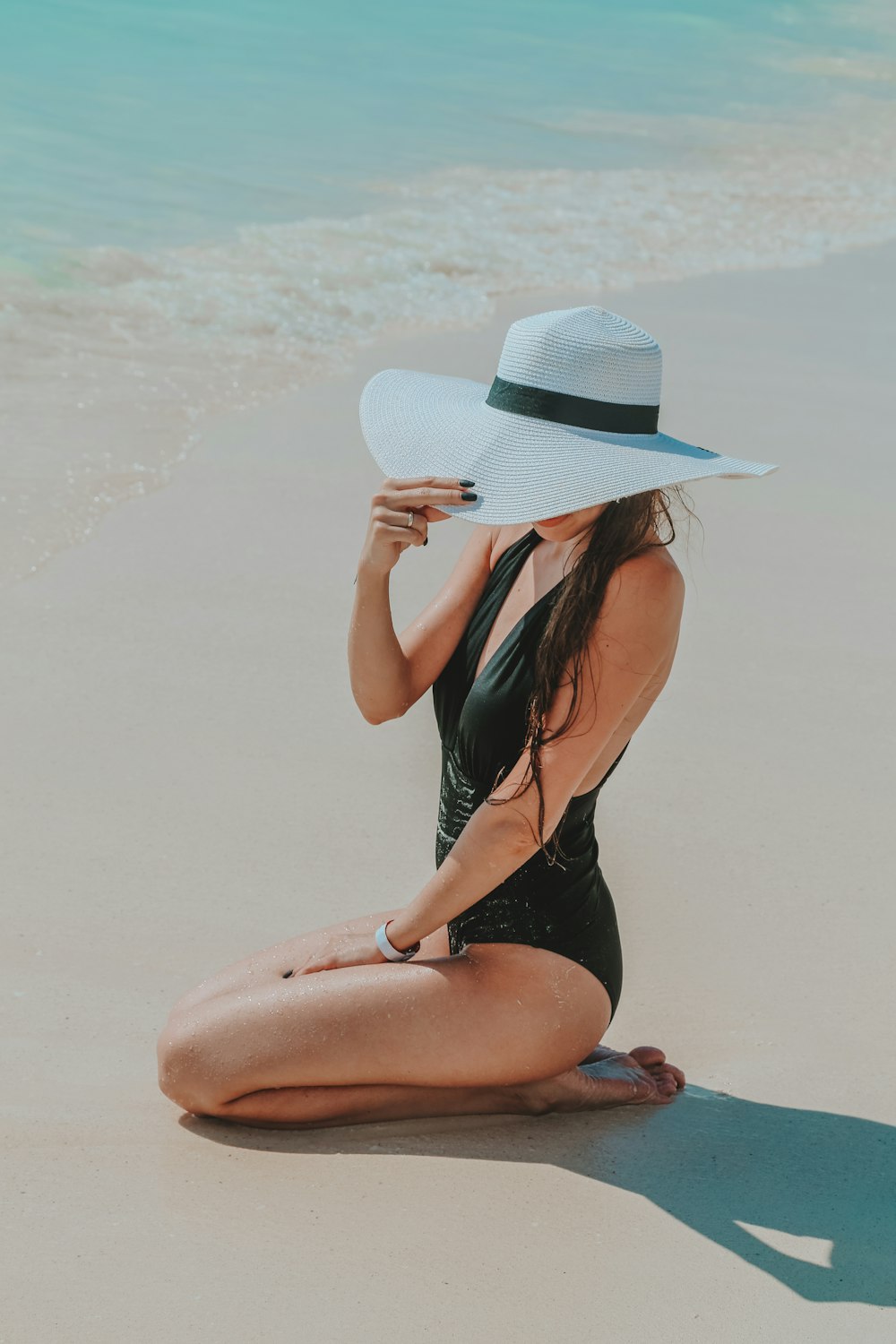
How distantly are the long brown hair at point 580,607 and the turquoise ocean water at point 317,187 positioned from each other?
8.87ft

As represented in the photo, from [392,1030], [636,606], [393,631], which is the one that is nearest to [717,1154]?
[392,1030]

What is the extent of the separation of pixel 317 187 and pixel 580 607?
977cm

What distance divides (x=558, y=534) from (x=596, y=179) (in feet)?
36.4

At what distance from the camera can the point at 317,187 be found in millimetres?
11562

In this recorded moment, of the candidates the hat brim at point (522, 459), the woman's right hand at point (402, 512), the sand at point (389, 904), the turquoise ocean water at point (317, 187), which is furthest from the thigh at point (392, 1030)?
the turquoise ocean water at point (317, 187)

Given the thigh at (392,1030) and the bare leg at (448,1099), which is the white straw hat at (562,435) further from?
the bare leg at (448,1099)

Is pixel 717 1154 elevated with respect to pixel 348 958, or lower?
lower

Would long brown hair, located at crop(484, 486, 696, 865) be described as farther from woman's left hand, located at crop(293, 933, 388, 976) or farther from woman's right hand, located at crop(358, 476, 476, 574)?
woman's left hand, located at crop(293, 933, 388, 976)

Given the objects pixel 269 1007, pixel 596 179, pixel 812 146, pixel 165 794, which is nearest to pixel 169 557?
pixel 165 794

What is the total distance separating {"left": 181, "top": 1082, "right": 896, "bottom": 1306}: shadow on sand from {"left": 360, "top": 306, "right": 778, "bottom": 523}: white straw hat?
1.12 metres

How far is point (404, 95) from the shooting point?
53.7ft

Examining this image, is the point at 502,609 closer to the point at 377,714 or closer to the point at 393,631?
the point at 393,631

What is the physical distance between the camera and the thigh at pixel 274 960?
282 cm

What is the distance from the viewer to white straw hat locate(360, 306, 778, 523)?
2.39 metres
